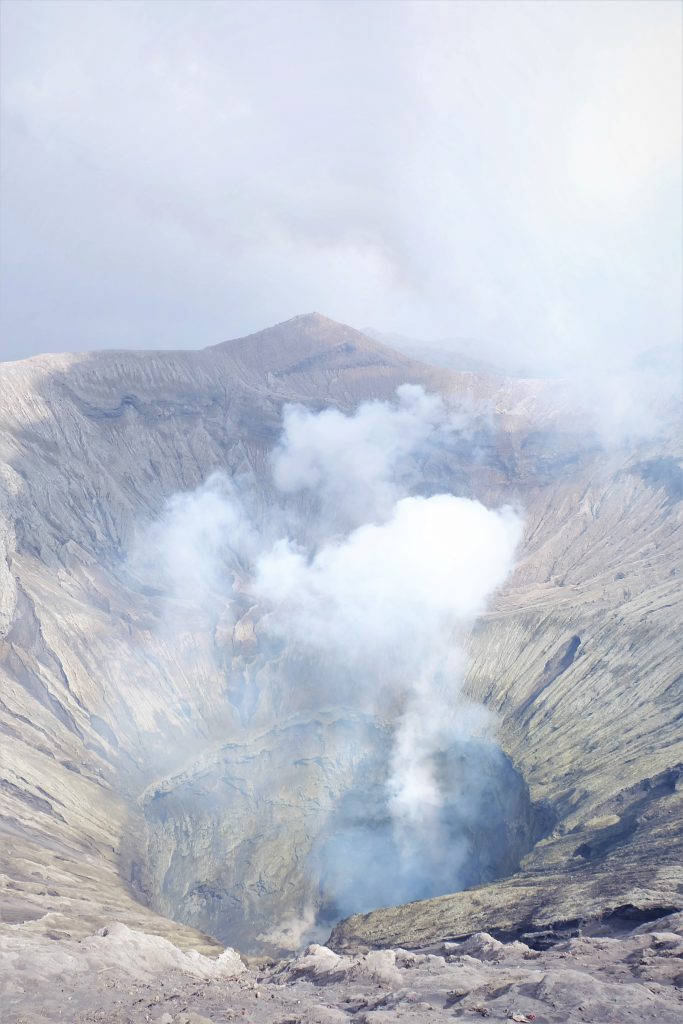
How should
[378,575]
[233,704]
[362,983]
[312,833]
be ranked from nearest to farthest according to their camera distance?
[362,983] → [312,833] → [233,704] → [378,575]

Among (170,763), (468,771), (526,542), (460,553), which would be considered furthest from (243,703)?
(526,542)

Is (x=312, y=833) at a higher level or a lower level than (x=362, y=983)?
higher

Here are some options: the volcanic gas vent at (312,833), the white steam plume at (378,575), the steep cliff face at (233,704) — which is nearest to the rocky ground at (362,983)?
the steep cliff face at (233,704)

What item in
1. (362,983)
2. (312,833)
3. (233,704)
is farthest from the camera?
(233,704)

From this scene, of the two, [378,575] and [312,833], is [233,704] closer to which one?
[312,833]

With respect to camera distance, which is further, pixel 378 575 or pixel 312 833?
pixel 378 575

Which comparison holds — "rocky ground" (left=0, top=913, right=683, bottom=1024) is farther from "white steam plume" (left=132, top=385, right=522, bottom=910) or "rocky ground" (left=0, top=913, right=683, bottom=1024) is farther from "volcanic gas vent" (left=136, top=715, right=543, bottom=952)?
"white steam plume" (left=132, top=385, right=522, bottom=910)

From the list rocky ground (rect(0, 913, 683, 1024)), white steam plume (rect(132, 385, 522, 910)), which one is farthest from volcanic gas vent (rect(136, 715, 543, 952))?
rocky ground (rect(0, 913, 683, 1024))

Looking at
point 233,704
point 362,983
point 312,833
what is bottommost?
point 362,983

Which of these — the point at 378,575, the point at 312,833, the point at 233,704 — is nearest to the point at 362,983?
the point at 312,833
